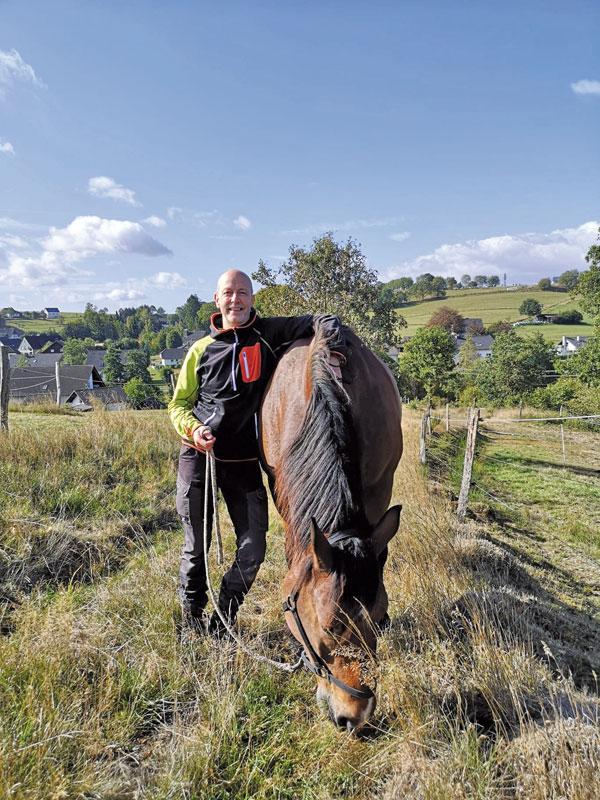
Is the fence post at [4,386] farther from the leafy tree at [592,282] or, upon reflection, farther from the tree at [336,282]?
the leafy tree at [592,282]

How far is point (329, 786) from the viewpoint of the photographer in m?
1.74

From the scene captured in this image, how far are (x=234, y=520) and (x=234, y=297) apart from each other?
4.59 feet

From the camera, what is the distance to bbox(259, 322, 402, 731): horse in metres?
1.73

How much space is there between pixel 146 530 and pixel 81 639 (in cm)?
263

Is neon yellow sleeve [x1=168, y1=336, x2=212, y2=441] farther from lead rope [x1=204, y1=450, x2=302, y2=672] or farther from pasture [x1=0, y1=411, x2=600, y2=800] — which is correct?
pasture [x1=0, y1=411, x2=600, y2=800]

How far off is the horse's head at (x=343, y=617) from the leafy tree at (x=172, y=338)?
94.3 m

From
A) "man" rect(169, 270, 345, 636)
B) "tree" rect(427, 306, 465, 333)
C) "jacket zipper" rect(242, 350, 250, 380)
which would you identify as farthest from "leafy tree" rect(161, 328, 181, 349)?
"jacket zipper" rect(242, 350, 250, 380)

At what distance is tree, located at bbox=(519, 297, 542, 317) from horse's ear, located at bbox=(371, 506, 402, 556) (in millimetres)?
92178

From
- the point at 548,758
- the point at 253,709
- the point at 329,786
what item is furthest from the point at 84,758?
the point at 548,758

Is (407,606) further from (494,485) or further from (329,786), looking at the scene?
(494,485)

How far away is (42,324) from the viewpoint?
12975 centimetres

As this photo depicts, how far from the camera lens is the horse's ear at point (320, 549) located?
5.58 feet

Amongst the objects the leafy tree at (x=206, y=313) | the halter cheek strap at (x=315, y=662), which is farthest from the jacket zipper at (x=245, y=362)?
the halter cheek strap at (x=315, y=662)

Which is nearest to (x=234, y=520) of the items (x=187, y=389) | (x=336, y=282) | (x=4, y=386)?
(x=187, y=389)
